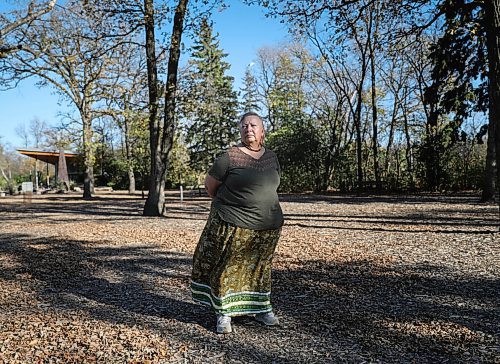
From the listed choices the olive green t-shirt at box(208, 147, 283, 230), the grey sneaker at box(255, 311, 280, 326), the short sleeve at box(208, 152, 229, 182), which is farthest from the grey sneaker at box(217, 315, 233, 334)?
the short sleeve at box(208, 152, 229, 182)

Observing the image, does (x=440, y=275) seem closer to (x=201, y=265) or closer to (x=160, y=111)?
(x=201, y=265)

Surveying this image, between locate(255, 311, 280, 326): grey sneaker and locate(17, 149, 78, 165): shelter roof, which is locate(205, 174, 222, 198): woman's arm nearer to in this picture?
locate(255, 311, 280, 326): grey sneaker

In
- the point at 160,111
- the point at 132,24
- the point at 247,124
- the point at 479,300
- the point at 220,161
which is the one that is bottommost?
the point at 479,300

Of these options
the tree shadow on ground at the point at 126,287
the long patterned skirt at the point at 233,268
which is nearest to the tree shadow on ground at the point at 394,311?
the long patterned skirt at the point at 233,268

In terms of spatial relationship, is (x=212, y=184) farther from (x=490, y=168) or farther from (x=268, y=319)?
(x=490, y=168)

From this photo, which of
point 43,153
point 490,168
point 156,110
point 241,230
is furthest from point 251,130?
point 43,153

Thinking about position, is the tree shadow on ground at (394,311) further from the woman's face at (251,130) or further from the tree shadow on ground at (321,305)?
the woman's face at (251,130)

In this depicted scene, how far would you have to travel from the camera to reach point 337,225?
10344mm

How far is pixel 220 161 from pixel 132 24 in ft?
33.2

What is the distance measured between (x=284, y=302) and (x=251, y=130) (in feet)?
6.27

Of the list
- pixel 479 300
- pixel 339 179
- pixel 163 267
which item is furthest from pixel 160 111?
pixel 339 179

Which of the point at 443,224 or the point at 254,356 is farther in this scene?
the point at 443,224

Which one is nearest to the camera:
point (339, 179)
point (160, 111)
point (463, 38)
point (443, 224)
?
point (443, 224)

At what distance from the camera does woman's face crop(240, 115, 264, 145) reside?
3.27 meters
